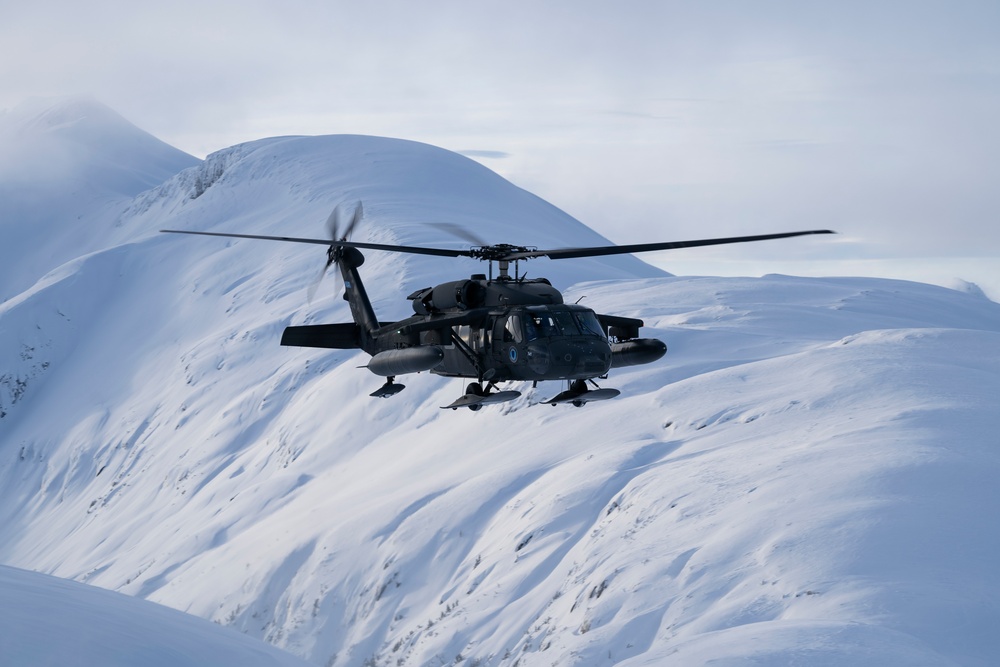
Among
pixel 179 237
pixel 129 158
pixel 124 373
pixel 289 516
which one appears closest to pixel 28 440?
pixel 124 373

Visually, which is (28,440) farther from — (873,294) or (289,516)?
(873,294)

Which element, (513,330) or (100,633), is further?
(513,330)

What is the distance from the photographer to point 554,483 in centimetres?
3550

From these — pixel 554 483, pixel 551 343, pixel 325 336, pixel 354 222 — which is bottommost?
pixel 554 483

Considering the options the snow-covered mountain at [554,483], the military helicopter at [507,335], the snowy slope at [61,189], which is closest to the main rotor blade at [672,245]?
the military helicopter at [507,335]

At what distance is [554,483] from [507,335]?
651 inches

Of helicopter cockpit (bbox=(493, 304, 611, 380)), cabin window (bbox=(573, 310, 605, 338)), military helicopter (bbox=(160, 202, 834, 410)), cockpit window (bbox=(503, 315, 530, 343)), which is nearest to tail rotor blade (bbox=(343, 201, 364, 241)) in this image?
military helicopter (bbox=(160, 202, 834, 410))

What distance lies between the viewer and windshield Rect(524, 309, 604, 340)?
63.9 ft

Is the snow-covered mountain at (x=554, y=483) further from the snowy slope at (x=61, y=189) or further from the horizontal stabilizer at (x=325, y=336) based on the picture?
the snowy slope at (x=61, y=189)

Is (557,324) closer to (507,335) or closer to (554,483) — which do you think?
(507,335)

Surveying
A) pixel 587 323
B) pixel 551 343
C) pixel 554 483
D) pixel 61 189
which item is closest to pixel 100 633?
pixel 551 343

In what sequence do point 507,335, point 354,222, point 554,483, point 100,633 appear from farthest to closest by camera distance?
1. point 554,483
2. point 354,222
3. point 507,335
4. point 100,633

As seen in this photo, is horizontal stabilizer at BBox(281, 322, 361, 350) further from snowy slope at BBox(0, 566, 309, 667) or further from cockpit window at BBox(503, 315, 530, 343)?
snowy slope at BBox(0, 566, 309, 667)

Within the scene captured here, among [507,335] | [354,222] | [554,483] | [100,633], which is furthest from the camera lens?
[554,483]
